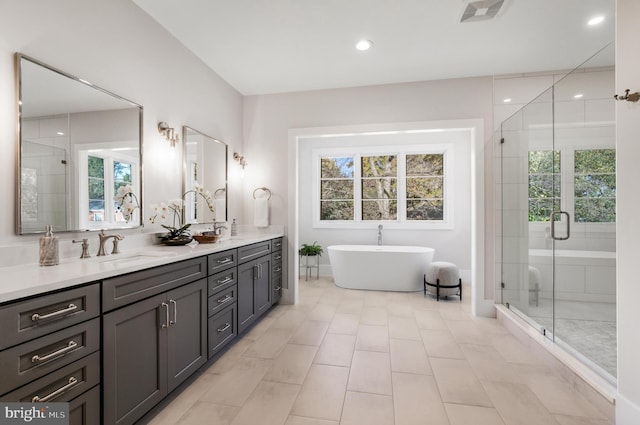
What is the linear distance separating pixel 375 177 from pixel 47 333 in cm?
491

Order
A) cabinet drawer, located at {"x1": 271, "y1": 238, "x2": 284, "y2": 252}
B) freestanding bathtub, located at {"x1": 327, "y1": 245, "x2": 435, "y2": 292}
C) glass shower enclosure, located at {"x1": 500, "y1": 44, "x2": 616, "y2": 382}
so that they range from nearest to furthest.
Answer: glass shower enclosure, located at {"x1": 500, "y1": 44, "x2": 616, "y2": 382} < cabinet drawer, located at {"x1": 271, "y1": 238, "x2": 284, "y2": 252} < freestanding bathtub, located at {"x1": 327, "y1": 245, "x2": 435, "y2": 292}

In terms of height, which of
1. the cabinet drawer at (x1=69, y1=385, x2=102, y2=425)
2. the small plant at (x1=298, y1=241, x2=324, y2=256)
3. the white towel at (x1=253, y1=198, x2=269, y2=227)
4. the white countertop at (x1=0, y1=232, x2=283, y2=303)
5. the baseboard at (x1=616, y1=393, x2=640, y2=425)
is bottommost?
the baseboard at (x1=616, y1=393, x2=640, y2=425)

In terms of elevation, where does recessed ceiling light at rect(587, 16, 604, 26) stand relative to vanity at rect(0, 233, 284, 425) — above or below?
above

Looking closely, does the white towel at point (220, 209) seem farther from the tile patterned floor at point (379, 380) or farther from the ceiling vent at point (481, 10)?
the ceiling vent at point (481, 10)

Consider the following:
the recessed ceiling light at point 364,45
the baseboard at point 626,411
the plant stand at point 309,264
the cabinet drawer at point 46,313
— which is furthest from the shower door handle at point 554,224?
the plant stand at point 309,264

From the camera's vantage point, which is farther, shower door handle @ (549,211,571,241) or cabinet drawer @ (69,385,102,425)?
shower door handle @ (549,211,571,241)

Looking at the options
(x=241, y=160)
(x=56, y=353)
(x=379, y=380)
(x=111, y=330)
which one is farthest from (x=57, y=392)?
(x=241, y=160)

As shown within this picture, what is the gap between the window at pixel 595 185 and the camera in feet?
7.20

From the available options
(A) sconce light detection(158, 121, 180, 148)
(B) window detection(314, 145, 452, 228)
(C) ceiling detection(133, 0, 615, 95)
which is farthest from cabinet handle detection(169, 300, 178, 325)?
(B) window detection(314, 145, 452, 228)

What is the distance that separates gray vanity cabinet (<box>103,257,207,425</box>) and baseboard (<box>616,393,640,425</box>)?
8.08 feet

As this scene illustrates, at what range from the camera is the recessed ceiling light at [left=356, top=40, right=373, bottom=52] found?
108 inches

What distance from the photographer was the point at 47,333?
44.8 inches

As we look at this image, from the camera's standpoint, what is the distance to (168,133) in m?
2.61

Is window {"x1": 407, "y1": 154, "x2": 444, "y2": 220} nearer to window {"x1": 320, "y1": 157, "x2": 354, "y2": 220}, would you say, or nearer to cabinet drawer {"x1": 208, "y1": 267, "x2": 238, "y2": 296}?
window {"x1": 320, "y1": 157, "x2": 354, "y2": 220}
